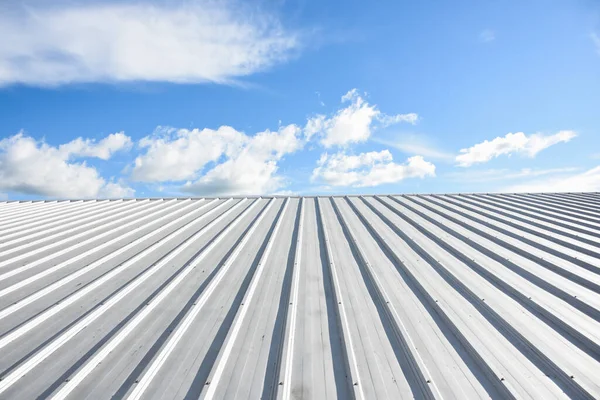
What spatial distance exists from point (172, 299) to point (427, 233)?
5498mm

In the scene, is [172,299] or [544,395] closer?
[544,395]

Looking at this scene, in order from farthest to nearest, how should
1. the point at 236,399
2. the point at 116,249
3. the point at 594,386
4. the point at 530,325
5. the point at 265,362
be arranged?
the point at 116,249, the point at 530,325, the point at 265,362, the point at 594,386, the point at 236,399

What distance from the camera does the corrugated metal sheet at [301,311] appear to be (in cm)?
258

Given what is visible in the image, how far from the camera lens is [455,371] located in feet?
8.83

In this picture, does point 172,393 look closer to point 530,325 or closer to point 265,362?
point 265,362

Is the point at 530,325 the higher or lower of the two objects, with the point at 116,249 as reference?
lower

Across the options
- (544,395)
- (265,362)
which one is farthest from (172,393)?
(544,395)

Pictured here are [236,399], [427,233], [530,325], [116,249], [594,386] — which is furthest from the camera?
[427,233]

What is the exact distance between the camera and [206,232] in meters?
6.77

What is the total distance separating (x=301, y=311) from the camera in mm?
3561

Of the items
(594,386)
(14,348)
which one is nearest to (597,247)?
(594,386)

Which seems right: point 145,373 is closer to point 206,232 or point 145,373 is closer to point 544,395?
point 544,395

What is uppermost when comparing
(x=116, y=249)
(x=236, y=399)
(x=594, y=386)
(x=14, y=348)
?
(x=116, y=249)

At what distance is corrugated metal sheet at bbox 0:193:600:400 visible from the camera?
2.58 m
